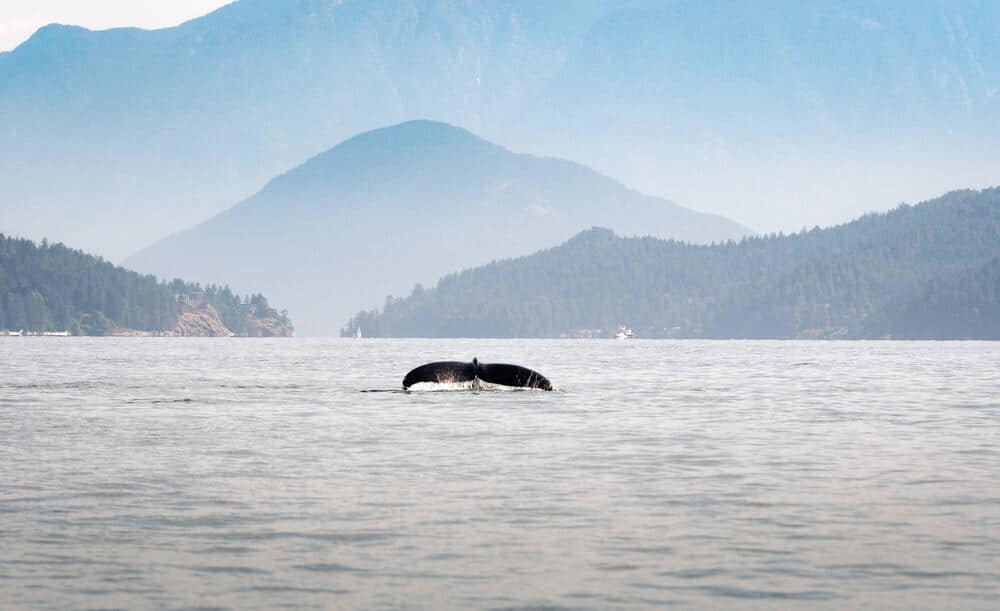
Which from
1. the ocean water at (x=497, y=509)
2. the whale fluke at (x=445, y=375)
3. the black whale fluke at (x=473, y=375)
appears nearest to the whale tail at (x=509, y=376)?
the black whale fluke at (x=473, y=375)

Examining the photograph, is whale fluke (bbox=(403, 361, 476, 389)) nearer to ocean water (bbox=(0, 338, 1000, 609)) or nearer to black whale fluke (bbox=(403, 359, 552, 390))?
black whale fluke (bbox=(403, 359, 552, 390))

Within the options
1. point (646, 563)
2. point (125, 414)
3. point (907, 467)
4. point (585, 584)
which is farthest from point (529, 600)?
point (125, 414)

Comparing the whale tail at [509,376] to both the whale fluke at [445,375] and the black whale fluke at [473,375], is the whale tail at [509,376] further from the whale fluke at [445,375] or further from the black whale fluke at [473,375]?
the whale fluke at [445,375]

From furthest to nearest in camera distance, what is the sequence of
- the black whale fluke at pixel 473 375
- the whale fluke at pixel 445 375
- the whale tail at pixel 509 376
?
the whale tail at pixel 509 376 < the black whale fluke at pixel 473 375 < the whale fluke at pixel 445 375

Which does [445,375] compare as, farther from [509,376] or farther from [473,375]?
[509,376]

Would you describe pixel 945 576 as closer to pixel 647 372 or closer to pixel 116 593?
pixel 116 593

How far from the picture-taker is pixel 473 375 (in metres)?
62.8

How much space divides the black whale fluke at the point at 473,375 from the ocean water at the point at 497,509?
14554 mm

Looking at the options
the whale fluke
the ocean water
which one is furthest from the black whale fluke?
the ocean water

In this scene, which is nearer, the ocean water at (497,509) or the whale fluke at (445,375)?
the ocean water at (497,509)

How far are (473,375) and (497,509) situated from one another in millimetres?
38267

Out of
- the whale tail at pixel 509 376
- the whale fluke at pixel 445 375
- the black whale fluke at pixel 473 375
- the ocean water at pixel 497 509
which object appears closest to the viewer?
the ocean water at pixel 497 509

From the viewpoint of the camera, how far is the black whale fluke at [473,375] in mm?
62906

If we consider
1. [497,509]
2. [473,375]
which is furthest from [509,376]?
[497,509]
